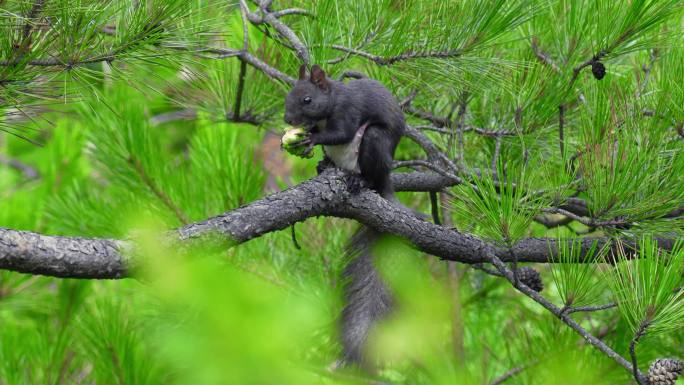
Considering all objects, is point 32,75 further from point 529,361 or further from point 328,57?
point 529,361

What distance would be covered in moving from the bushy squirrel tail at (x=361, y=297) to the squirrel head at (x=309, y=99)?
28 centimetres

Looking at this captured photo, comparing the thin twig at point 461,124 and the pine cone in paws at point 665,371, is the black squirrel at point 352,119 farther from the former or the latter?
the pine cone in paws at point 665,371

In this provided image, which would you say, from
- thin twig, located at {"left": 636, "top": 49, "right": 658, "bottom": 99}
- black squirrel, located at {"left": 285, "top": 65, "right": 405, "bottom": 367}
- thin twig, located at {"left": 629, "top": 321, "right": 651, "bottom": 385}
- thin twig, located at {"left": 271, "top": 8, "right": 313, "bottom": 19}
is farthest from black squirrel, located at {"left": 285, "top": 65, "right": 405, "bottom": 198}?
thin twig, located at {"left": 629, "top": 321, "right": 651, "bottom": 385}

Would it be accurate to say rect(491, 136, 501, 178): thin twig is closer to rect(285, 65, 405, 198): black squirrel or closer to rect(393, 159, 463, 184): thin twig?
rect(393, 159, 463, 184): thin twig

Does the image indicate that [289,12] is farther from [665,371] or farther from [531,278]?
[665,371]

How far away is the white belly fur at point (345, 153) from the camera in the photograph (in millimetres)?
1788

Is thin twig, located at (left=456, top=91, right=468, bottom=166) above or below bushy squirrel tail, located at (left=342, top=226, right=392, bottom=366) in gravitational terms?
above

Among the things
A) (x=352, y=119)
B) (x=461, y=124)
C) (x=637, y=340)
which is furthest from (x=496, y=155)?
(x=637, y=340)

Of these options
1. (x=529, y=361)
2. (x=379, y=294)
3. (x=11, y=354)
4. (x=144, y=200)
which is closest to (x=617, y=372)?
(x=529, y=361)

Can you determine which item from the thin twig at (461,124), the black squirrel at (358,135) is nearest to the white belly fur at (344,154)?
the black squirrel at (358,135)

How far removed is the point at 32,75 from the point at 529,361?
4.54 ft

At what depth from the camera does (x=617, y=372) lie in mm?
1934

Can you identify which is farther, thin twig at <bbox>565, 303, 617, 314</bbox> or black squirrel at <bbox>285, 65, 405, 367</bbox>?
black squirrel at <bbox>285, 65, 405, 367</bbox>

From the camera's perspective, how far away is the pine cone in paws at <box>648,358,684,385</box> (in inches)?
43.4
